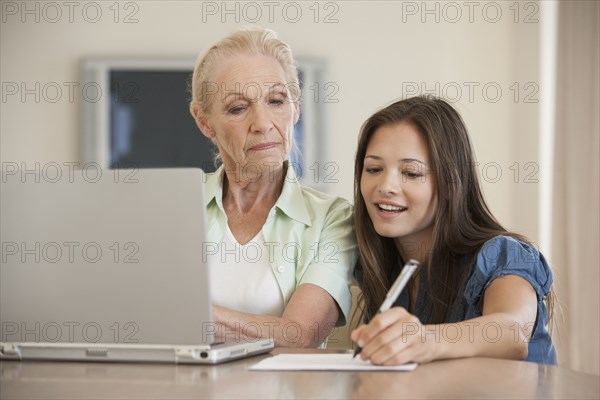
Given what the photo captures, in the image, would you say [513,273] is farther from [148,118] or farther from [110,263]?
[148,118]

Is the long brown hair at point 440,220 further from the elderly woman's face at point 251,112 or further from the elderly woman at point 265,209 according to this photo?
the elderly woman's face at point 251,112

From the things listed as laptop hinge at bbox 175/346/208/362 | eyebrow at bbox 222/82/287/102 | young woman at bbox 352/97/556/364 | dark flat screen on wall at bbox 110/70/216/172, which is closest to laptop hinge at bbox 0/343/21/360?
laptop hinge at bbox 175/346/208/362

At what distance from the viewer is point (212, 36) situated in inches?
158

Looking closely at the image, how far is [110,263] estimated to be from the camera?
1.31 meters

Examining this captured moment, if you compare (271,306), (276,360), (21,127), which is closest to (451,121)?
(271,306)

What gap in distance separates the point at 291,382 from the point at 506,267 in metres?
0.61

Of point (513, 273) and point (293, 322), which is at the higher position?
point (513, 273)

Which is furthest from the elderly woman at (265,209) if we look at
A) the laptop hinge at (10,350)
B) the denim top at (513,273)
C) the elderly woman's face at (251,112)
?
the laptop hinge at (10,350)

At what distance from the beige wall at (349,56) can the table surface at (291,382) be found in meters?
2.71

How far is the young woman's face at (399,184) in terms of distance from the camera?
5.82 feet

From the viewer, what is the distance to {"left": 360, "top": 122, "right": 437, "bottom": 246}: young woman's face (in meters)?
1.78

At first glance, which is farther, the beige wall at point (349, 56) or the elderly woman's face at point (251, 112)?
the beige wall at point (349, 56)

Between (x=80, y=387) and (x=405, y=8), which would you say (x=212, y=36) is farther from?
(x=80, y=387)

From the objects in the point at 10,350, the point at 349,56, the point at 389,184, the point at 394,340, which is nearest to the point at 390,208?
the point at 389,184
